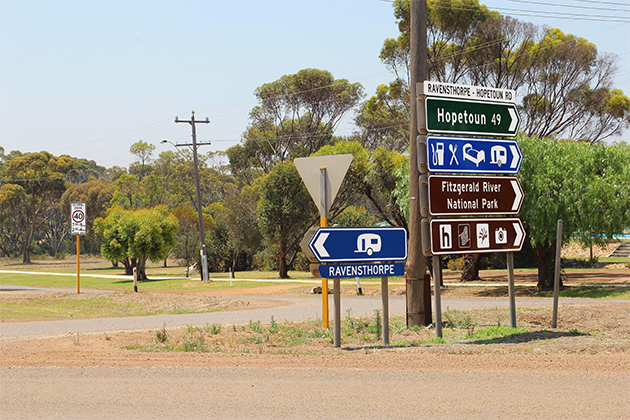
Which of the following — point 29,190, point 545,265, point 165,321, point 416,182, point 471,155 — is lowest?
point 165,321

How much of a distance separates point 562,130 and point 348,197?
50.1ft

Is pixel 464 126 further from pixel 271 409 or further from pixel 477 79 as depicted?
pixel 477 79

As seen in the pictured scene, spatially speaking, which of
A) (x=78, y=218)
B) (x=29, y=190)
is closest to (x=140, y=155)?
(x=29, y=190)

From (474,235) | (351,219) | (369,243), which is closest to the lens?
(369,243)

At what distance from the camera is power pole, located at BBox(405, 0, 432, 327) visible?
10438 millimetres

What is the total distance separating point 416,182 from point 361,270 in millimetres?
2267

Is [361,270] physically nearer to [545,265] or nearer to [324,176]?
[324,176]

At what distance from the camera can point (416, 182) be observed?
34.8 feet

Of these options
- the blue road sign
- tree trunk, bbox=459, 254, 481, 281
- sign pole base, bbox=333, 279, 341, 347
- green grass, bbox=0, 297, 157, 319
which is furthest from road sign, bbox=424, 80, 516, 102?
tree trunk, bbox=459, 254, 481, 281

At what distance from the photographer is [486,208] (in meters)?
10.2

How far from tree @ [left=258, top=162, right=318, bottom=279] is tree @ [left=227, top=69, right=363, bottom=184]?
14640mm

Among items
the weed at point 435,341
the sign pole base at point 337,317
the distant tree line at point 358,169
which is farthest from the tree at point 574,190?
the sign pole base at point 337,317

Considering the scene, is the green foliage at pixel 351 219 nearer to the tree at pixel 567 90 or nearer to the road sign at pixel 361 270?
the tree at pixel 567 90

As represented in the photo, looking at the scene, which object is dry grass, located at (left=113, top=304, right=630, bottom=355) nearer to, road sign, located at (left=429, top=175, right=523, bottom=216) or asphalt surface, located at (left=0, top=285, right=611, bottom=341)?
asphalt surface, located at (left=0, top=285, right=611, bottom=341)
